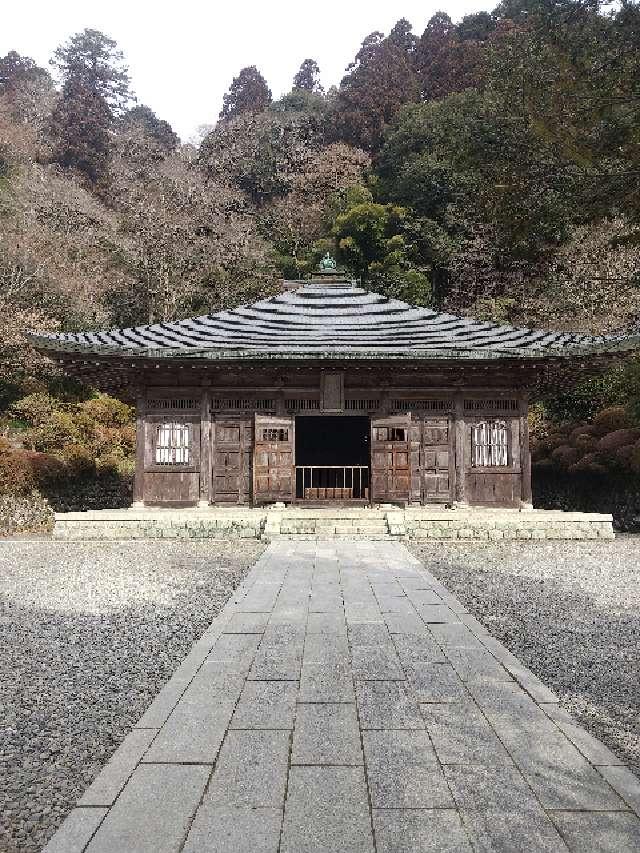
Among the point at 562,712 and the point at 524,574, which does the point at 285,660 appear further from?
the point at 524,574

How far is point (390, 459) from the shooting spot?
12.8 meters

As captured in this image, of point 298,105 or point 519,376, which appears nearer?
point 519,376

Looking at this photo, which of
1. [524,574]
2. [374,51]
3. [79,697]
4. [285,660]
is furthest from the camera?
[374,51]

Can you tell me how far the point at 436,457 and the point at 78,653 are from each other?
31.5ft

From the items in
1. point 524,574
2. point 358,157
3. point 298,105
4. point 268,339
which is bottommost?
point 524,574

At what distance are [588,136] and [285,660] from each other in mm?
5155

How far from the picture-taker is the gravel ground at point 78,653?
271cm

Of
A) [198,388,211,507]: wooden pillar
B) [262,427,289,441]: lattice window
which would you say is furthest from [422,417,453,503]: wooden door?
[198,388,211,507]: wooden pillar

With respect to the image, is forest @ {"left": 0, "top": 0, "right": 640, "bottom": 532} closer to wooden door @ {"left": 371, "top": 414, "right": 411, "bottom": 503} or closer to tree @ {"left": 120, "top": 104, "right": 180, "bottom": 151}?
tree @ {"left": 120, "top": 104, "right": 180, "bottom": 151}

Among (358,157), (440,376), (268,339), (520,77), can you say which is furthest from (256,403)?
(358,157)

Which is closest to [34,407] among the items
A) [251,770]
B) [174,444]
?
[174,444]

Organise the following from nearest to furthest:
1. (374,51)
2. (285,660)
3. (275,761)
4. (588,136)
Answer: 1. (275,761)
2. (285,660)
3. (588,136)
4. (374,51)

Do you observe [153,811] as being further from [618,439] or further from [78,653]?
[618,439]

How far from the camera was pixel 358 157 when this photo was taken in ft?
118
